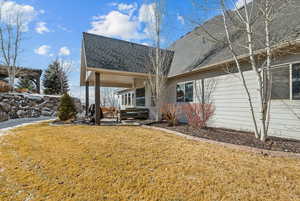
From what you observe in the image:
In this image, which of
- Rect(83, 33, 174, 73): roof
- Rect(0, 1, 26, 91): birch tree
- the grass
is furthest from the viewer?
Rect(0, 1, 26, 91): birch tree

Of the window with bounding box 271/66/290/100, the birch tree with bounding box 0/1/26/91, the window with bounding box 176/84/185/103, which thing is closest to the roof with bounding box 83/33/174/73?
the window with bounding box 176/84/185/103

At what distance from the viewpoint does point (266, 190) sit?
88.8 inches

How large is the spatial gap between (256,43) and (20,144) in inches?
339

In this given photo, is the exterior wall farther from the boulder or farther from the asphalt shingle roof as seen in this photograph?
the boulder

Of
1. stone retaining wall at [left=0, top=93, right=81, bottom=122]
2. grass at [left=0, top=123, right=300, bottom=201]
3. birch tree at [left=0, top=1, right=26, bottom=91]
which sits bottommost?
grass at [left=0, top=123, right=300, bottom=201]

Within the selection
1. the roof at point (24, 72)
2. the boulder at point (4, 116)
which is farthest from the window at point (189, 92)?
the roof at point (24, 72)

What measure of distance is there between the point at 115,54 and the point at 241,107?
7392 mm

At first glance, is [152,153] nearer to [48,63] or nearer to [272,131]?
[272,131]

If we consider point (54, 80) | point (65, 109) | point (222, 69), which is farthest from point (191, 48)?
point (54, 80)

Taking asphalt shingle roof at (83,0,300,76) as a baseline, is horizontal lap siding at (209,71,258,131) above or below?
below

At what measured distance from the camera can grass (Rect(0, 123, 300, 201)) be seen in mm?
2184

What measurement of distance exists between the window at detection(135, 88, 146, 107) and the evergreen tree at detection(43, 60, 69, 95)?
1196 cm

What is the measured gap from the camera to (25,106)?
37.7 feet

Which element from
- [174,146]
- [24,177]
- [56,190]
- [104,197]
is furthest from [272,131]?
[24,177]
